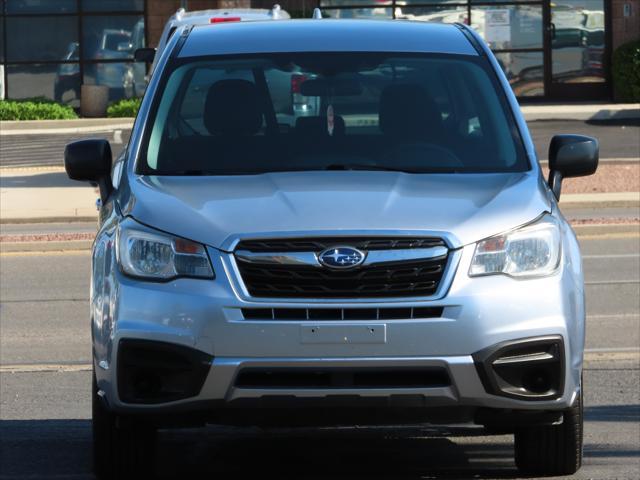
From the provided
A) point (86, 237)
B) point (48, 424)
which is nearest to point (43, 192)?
point (86, 237)

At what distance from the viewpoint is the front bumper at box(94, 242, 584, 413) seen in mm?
5305

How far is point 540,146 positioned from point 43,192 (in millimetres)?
9005

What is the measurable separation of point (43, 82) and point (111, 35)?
1.93 metres

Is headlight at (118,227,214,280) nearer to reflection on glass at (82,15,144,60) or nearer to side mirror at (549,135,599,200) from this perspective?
side mirror at (549,135,599,200)

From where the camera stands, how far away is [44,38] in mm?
35438

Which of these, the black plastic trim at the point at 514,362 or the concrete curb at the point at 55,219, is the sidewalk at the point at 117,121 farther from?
the black plastic trim at the point at 514,362

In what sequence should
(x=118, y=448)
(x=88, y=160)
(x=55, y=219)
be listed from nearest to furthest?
1. (x=118, y=448)
2. (x=88, y=160)
3. (x=55, y=219)

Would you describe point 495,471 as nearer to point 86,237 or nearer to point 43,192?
point 86,237

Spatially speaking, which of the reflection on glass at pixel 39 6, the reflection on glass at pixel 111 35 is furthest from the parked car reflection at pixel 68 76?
the reflection on glass at pixel 39 6

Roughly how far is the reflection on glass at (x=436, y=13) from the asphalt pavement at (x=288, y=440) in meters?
24.9

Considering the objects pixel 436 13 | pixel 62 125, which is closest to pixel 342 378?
pixel 62 125

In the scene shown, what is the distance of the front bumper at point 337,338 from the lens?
5305 millimetres

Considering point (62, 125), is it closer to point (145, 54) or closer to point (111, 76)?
point (111, 76)

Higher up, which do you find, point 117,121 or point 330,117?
point 330,117
